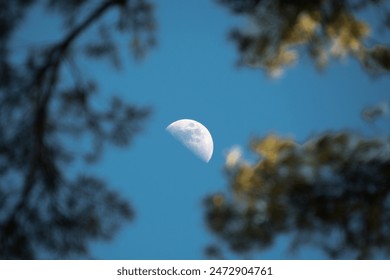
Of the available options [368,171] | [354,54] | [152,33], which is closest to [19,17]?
[152,33]

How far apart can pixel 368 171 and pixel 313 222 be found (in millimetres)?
313

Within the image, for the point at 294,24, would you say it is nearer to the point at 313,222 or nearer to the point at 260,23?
the point at 260,23

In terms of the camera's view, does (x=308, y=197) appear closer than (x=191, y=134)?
Yes

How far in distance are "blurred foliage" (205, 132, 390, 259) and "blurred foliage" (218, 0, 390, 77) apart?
0.40m

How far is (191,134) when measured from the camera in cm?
205

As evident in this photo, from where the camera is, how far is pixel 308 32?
202 centimetres

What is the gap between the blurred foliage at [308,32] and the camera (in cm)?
193

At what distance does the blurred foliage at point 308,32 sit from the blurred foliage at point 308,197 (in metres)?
0.40

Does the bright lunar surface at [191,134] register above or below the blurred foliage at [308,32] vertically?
below

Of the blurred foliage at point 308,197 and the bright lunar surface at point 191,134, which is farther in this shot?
the bright lunar surface at point 191,134

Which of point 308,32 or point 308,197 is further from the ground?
point 308,32

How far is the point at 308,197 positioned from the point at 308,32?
0.79m

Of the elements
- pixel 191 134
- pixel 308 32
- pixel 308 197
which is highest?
pixel 308 32

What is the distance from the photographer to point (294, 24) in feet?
6.67
